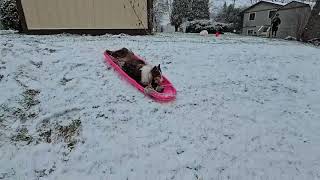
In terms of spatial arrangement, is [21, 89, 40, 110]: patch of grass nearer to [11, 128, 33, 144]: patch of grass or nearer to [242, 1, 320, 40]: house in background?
[11, 128, 33, 144]: patch of grass

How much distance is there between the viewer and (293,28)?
26.5 m

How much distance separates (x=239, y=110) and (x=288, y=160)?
4.89 feet

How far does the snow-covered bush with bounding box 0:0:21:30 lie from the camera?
13289 millimetres

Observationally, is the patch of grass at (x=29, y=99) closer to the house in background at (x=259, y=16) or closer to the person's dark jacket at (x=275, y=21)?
the person's dark jacket at (x=275, y=21)

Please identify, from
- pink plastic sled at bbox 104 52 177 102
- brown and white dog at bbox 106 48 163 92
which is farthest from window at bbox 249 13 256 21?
pink plastic sled at bbox 104 52 177 102

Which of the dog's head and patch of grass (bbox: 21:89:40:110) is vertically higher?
the dog's head

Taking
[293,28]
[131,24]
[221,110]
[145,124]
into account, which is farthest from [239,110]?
[293,28]

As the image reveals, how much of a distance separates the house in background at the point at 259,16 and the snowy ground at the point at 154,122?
23.3 meters

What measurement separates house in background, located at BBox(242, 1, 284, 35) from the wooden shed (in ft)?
64.5

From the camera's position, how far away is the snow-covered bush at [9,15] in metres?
13.3

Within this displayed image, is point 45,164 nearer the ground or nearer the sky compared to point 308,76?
nearer the ground

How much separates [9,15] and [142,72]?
35.1 ft

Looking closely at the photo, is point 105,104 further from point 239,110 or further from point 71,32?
point 71,32

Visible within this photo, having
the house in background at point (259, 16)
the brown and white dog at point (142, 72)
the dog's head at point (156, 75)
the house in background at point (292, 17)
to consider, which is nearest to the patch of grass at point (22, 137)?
the brown and white dog at point (142, 72)
